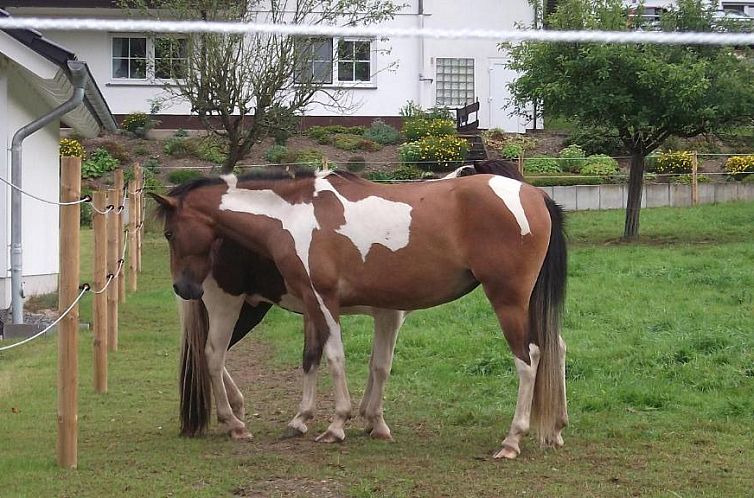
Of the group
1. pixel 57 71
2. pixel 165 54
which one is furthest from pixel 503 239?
pixel 165 54

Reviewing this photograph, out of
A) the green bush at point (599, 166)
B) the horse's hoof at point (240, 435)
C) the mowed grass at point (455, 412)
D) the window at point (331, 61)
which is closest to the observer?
the mowed grass at point (455, 412)

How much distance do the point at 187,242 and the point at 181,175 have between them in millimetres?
17349

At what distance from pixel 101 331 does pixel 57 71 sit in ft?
11.0

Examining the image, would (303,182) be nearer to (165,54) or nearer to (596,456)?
(596,456)

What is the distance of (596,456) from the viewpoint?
6027 mm

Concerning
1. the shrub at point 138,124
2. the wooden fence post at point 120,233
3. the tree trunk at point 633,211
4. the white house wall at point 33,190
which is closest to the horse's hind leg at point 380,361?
the wooden fence post at point 120,233

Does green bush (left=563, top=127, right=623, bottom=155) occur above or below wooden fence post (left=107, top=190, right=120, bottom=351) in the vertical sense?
above

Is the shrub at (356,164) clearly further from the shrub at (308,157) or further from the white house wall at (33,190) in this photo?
the white house wall at (33,190)

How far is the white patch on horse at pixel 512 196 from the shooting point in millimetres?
6281

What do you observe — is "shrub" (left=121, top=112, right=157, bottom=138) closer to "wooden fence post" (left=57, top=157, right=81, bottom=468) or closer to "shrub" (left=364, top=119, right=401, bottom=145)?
"shrub" (left=364, top=119, right=401, bottom=145)

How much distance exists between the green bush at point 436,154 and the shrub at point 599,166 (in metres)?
3.05

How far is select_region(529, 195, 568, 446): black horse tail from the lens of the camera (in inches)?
248

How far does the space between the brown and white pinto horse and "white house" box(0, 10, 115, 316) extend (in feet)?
12.8

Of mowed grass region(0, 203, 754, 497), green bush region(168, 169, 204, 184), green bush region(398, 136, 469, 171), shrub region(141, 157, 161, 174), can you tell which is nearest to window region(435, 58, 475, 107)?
green bush region(398, 136, 469, 171)
